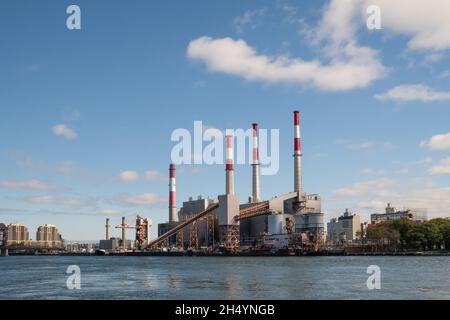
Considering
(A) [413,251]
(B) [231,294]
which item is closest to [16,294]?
(B) [231,294]

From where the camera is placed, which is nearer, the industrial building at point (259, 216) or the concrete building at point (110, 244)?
the industrial building at point (259, 216)

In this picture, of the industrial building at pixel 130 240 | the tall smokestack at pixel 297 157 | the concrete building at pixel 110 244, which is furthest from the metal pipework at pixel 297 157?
the concrete building at pixel 110 244

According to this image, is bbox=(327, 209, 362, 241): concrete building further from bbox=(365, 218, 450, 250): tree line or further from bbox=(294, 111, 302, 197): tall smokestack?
bbox=(294, 111, 302, 197): tall smokestack

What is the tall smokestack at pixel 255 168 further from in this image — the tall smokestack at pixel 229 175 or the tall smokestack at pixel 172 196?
the tall smokestack at pixel 172 196

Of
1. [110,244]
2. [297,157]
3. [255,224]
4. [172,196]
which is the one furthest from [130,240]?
[297,157]

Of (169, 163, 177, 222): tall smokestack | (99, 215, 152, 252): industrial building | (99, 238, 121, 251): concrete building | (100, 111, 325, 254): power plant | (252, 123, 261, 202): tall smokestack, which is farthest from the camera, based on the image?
(99, 238, 121, 251): concrete building

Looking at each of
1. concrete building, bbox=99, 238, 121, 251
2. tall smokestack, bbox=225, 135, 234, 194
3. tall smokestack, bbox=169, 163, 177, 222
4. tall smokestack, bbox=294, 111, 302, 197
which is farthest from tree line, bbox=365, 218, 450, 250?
concrete building, bbox=99, 238, 121, 251

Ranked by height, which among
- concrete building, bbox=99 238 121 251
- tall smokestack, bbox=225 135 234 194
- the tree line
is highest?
tall smokestack, bbox=225 135 234 194

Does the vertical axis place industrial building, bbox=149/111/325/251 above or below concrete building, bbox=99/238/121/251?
above

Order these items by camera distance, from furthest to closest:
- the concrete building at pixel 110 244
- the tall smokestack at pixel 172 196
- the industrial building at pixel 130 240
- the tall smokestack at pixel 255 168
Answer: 1. the concrete building at pixel 110 244
2. the industrial building at pixel 130 240
3. the tall smokestack at pixel 172 196
4. the tall smokestack at pixel 255 168

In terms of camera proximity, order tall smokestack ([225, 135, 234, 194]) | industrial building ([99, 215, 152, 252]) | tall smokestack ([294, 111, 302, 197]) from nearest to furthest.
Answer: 1. tall smokestack ([294, 111, 302, 197])
2. tall smokestack ([225, 135, 234, 194])
3. industrial building ([99, 215, 152, 252])

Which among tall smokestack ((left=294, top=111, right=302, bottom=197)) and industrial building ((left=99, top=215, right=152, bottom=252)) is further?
industrial building ((left=99, top=215, right=152, bottom=252))

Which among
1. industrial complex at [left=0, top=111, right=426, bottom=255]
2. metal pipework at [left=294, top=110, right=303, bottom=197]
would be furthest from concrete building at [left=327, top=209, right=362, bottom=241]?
metal pipework at [left=294, top=110, right=303, bottom=197]

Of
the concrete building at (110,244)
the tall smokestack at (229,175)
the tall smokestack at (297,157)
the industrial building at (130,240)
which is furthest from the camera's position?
the concrete building at (110,244)
